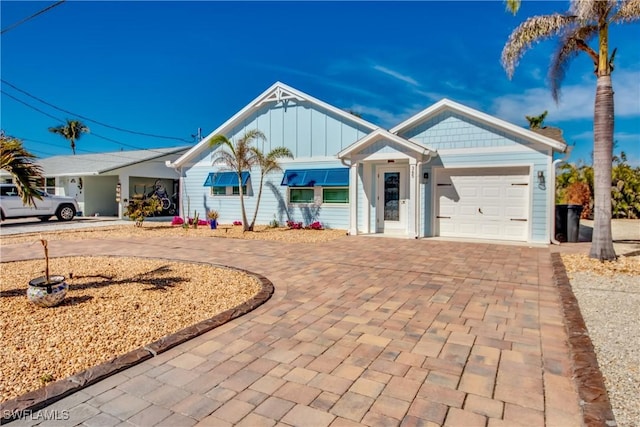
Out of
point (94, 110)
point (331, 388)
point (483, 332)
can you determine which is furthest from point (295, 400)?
point (94, 110)

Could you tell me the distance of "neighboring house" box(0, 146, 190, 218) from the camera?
800 inches

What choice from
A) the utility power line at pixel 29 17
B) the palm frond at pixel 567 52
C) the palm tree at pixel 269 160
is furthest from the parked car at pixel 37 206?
the palm frond at pixel 567 52

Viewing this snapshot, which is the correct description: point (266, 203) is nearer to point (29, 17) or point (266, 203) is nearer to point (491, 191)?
point (491, 191)

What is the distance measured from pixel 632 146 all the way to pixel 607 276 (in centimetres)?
1987

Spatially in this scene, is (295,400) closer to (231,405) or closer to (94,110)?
(231,405)

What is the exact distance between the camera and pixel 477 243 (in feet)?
34.2

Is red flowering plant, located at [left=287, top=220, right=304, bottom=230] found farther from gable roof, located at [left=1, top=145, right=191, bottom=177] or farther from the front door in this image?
gable roof, located at [left=1, top=145, right=191, bottom=177]

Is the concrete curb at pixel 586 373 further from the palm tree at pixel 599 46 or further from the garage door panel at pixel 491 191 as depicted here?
the garage door panel at pixel 491 191

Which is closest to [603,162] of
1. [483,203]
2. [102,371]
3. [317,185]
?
[483,203]

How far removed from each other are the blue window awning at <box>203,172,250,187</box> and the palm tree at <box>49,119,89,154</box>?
112 ft

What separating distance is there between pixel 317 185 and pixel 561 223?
826cm

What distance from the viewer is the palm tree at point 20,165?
4797mm

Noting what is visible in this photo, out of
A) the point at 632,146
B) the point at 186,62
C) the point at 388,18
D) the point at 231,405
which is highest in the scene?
the point at 186,62

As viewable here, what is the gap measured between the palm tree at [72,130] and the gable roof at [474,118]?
4293 centimetres
